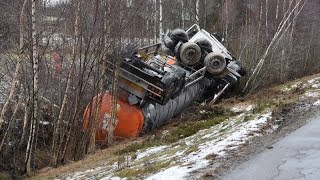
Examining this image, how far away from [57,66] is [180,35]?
4.89 m

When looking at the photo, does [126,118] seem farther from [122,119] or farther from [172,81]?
[172,81]

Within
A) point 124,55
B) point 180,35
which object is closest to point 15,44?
point 124,55

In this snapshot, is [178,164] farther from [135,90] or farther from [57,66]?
[57,66]

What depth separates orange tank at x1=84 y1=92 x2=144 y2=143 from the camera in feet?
41.2

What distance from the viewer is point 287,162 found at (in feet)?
22.0

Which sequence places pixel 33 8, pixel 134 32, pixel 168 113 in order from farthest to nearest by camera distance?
pixel 168 113 → pixel 134 32 → pixel 33 8

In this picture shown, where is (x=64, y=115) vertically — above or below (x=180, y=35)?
below

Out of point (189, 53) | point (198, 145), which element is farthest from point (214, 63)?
point (198, 145)

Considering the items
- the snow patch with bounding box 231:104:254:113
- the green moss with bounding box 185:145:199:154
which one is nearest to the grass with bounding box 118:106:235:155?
the snow patch with bounding box 231:104:254:113

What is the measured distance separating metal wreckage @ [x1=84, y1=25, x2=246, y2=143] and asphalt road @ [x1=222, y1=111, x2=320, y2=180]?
4.95 metres

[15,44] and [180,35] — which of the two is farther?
[180,35]

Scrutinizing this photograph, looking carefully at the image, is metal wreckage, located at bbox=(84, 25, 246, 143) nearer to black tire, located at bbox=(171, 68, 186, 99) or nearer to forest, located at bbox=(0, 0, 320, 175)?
black tire, located at bbox=(171, 68, 186, 99)

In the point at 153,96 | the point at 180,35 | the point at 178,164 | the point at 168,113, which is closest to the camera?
the point at 178,164

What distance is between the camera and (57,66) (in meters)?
13.4
